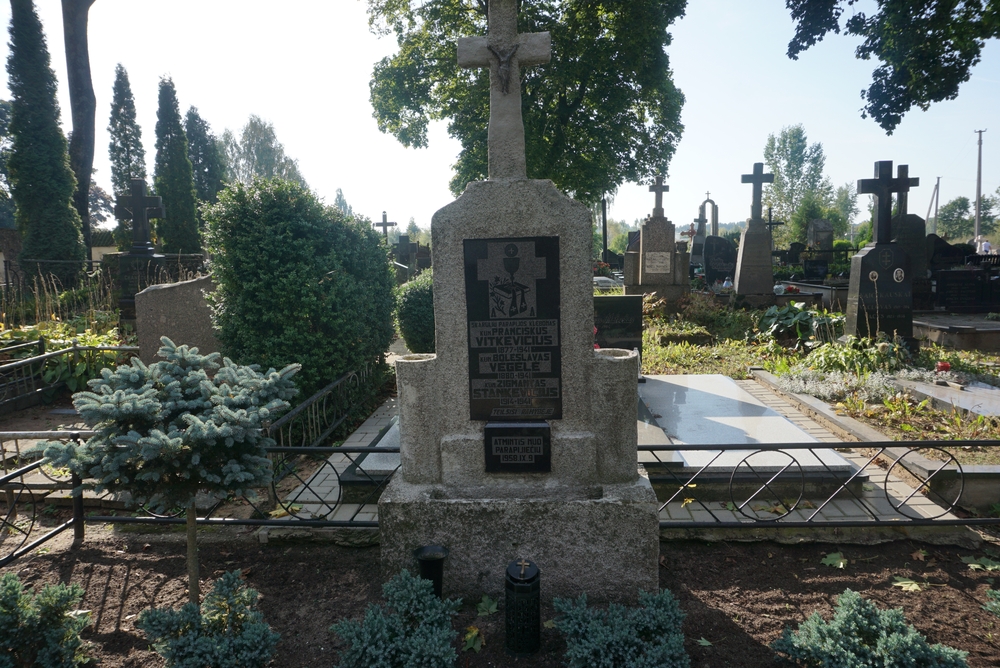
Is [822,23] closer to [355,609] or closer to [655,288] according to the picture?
[655,288]

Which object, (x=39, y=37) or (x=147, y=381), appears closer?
(x=147, y=381)

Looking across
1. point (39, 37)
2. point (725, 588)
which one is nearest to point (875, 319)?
point (725, 588)

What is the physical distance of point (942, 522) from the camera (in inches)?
156

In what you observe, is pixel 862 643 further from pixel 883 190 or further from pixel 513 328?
pixel 883 190

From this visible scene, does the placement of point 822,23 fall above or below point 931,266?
above

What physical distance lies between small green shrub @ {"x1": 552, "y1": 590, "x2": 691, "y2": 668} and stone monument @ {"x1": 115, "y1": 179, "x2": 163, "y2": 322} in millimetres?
11685

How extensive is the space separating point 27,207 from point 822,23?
2399cm

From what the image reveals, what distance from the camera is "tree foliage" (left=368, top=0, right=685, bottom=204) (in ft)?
57.5

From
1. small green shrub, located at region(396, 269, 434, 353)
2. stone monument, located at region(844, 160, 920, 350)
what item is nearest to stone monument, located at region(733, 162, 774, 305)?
stone monument, located at region(844, 160, 920, 350)

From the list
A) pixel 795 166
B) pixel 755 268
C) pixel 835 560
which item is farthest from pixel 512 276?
pixel 795 166

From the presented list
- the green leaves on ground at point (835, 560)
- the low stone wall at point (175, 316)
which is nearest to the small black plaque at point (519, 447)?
the green leaves on ground at point (835, 560)

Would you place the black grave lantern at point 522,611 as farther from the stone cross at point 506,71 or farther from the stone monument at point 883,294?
the stone monument at point 883,294

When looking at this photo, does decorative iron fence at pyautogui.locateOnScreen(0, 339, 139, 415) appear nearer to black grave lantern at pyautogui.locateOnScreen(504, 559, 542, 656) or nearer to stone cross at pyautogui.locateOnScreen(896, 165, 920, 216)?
black grave lantern at pyautogui.locateOnScreen(504, 559, 542, 656)

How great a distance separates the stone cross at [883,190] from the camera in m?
9.77
